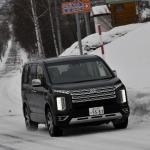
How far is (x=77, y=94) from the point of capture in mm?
13750

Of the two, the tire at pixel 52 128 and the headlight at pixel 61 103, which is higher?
the headlight at pixel 61 103

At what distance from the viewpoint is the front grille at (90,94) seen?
45.1 feet

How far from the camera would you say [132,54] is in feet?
102

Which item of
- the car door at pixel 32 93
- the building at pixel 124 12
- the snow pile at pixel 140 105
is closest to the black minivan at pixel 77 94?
the car door at pixel 32 93

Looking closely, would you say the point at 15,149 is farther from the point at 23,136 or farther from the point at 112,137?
the point at 23,136

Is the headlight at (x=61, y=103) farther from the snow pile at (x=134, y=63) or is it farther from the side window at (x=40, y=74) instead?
the snow pile at (x=134, y=63)

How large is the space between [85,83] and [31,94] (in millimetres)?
2255

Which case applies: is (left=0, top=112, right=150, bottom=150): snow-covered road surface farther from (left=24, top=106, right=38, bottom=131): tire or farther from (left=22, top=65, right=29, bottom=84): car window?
(left=22, top=65, right=29, bottom=84): car window

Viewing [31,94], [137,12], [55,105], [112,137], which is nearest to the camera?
[112,137]

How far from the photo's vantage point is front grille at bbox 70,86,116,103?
1374 centimetres

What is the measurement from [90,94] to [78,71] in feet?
4.53

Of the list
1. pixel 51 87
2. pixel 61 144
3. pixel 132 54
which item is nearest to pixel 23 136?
pixel 51 87

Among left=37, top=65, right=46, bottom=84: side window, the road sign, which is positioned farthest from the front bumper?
the road sign

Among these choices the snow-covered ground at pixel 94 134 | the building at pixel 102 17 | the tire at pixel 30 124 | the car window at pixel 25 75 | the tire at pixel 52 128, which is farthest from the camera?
the building at pixel 102 17
